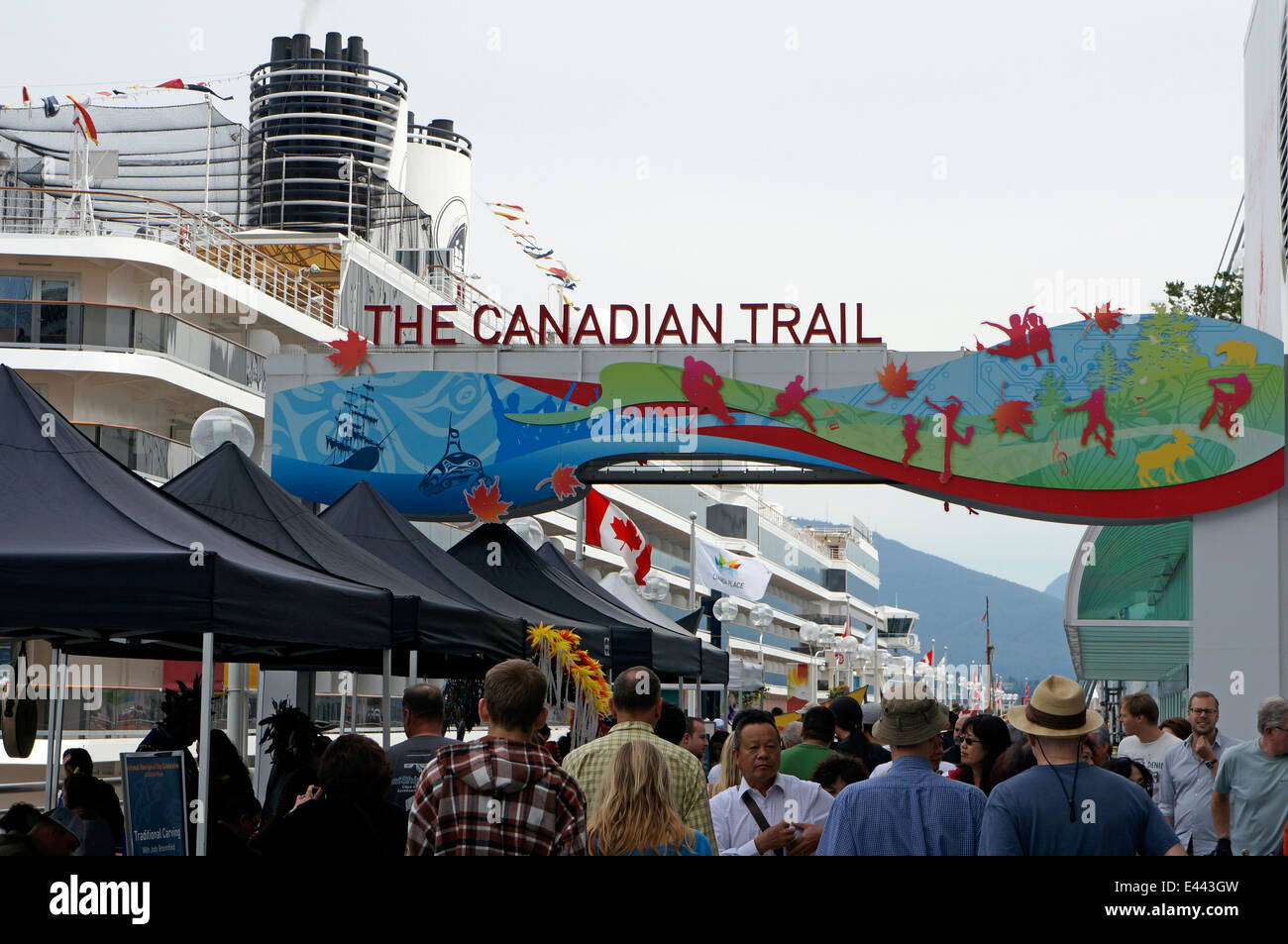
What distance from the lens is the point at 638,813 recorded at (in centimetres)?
541

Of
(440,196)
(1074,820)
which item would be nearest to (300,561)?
(1074,820)

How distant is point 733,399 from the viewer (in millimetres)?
20922

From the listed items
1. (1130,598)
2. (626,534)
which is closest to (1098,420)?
(626,534)

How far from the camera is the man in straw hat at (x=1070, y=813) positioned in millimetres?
5305

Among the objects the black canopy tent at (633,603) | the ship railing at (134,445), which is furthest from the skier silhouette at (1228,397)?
the ship railing at (134,445)

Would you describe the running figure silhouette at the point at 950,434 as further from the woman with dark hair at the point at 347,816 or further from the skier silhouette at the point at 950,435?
the woman with dark hair at the point at 347,816

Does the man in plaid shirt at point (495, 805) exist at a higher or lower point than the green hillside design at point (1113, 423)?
lower

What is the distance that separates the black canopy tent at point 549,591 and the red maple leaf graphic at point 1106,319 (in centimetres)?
723

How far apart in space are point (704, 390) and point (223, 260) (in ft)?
83.8

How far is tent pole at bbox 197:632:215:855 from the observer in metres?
7.63

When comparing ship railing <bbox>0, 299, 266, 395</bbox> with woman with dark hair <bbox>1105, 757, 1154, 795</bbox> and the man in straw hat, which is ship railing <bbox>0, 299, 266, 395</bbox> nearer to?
woman with dark hair <bbox>1105, 757, 1154, 795</bbox>

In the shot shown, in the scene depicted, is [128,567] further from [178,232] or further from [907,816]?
[178,232]

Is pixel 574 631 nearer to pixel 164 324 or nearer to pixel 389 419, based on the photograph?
pixel 389 419
